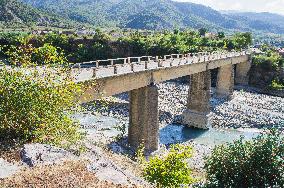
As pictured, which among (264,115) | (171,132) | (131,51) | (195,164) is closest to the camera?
(195,164)

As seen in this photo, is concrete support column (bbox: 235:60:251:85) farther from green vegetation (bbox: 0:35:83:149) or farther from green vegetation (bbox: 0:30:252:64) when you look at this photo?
green vegetation (bbox: 0:35:83:149)

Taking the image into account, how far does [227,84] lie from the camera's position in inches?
2822

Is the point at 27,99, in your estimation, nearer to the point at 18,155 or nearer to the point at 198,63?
the point at 18,155

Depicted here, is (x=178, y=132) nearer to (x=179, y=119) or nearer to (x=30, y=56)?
(x=179, y=119)

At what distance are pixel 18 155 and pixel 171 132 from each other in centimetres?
3701

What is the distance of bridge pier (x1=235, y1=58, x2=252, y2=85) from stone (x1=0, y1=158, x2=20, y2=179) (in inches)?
3019

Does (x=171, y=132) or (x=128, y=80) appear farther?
(x=171, y=132)

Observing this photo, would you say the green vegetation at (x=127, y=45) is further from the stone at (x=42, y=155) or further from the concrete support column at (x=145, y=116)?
the stone at (x=42, y=155)

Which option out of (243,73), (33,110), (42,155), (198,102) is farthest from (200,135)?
(243,73)

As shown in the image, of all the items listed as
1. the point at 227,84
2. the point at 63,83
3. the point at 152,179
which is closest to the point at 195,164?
the point at 152,179

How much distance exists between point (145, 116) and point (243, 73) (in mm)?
53094

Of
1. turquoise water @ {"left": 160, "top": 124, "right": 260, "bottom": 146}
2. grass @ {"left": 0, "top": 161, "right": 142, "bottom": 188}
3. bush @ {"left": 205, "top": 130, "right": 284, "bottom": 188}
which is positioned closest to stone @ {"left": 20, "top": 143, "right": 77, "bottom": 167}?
grass @ {"left": 0, "top": 161, "right": 142, "bottom": 188}

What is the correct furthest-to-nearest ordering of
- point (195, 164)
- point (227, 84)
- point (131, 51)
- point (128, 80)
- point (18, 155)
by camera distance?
point (131, 51) < point (227, 84) < point (195, 164) < point (128, 80) < point (18, 155)

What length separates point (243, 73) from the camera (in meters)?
84.7
